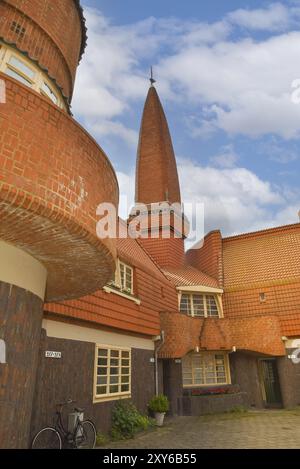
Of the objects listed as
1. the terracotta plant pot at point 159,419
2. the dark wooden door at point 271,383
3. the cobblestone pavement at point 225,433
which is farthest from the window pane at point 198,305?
the terracotta plant pot at point 159,419

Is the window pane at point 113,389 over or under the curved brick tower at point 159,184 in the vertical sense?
under

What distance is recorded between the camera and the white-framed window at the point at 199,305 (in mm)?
19375

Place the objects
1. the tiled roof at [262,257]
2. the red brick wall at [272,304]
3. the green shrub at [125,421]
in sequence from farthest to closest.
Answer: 1. the tiled roof at [262,257]
2. the red brick wall at [272,304]
3. the green shrub at [125,421]

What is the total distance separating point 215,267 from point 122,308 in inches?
472

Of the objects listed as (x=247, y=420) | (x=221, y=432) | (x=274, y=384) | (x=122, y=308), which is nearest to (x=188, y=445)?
(x=221, y=432)

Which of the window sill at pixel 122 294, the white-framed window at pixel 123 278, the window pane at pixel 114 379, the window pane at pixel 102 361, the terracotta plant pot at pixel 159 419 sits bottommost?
the terracotta plant pot at pixel 159 419

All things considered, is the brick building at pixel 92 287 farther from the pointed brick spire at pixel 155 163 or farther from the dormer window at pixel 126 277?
the pointed brick spire at pixel 155 163

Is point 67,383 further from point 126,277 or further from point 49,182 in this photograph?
point 49,182

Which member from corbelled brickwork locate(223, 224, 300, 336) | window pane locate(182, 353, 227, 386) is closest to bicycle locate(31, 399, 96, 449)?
window pane locate(182, 353, 227, 386)

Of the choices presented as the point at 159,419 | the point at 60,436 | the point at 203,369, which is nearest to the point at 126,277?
the point at 159,419

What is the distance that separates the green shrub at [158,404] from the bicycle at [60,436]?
15.4 feet

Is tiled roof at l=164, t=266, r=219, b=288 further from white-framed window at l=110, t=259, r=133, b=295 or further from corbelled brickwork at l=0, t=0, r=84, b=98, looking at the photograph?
corbelled brickwork at l=0, t=0, r=84, b=98

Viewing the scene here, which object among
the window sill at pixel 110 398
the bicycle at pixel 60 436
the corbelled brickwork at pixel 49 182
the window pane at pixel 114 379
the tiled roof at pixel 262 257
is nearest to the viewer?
the corbelled brickwork at pixel 49 182

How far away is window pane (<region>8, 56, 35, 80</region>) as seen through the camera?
5.94 m
